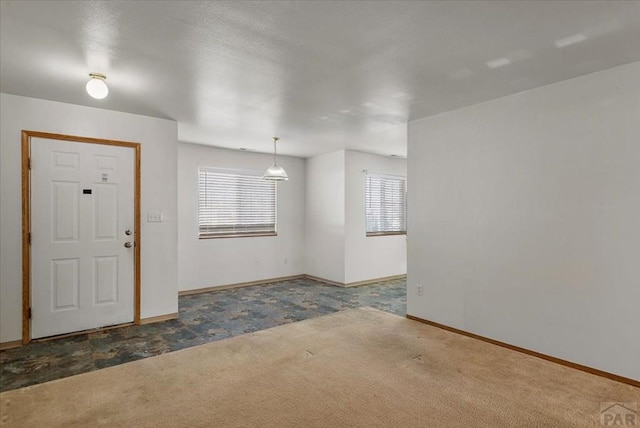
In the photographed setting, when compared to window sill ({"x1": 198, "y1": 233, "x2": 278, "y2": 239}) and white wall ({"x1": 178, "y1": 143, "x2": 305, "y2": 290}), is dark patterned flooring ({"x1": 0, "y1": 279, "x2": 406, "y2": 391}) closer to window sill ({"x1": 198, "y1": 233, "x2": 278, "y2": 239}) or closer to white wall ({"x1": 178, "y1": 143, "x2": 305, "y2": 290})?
white wall ({"x1": 178, "y1": 143, "x2": 305, "y2": 290})

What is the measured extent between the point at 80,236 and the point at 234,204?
9.25 ft

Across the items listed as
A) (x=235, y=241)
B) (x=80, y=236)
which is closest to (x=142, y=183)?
(x=80, y=236)

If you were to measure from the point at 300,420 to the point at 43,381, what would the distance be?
2.14m

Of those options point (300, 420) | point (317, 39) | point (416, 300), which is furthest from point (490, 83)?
point (300, 420)

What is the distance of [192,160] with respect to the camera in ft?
19.5

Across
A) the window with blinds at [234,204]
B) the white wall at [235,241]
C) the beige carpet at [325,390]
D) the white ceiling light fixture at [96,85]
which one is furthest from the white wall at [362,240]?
the white ceiling light fixture at [96,85]

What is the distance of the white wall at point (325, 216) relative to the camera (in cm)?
Answer: 649

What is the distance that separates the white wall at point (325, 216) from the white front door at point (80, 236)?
348 centimetres

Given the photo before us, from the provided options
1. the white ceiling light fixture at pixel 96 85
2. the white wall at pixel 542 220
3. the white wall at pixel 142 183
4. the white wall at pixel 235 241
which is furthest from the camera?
the white wall at pixel 235 241

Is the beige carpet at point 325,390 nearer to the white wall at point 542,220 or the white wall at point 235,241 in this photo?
the white wall at point 542,220

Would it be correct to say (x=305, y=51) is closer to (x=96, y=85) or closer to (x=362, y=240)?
(x=96, y=85)

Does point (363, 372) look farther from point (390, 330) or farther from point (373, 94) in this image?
point (373, 94)

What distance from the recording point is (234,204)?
648 centimetres

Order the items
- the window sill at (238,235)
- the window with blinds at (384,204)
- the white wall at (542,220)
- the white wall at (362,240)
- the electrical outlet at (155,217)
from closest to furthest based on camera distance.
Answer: the white wall at (542,220) < the electrical outlet at (155,217) < the window sill at (238,235) < the white wall at (362,240) < the window with blinds at (384,204)
